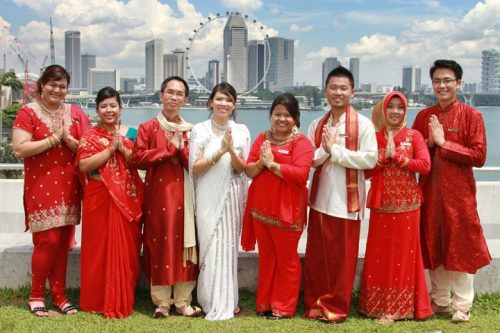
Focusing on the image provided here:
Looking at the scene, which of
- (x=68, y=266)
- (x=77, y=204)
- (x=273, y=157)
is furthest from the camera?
(x=68, y=266)

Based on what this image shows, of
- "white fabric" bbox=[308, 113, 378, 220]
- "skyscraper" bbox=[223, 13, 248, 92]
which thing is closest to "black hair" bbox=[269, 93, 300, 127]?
"white fabric" bbox=[308, 113, 378, 220]

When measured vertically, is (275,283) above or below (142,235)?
below

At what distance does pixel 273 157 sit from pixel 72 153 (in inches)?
53.0

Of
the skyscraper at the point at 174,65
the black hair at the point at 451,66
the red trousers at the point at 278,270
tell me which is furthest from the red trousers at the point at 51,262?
the skyscraper at the point at 174,65

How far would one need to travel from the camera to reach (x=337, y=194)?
3.66m

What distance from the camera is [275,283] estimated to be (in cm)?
384

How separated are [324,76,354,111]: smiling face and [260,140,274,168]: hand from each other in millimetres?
502

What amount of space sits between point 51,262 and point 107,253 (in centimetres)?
43

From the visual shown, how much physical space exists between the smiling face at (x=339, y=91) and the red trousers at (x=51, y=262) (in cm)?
194

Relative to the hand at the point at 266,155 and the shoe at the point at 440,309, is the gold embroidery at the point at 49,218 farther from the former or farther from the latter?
the shoe at the point at 440,309

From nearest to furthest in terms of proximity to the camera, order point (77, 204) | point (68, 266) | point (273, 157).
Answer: point (273, 157) → point (77, 204) → point (68, 266)

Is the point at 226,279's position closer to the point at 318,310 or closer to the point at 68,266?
the point at 318,310

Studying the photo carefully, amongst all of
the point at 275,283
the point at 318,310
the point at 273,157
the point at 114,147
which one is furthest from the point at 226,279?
the point at 114,147

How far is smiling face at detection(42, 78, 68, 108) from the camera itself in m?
3.76
